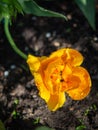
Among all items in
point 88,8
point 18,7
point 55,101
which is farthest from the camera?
point 88,8

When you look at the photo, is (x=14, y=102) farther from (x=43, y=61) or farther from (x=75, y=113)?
(x=43, y=61)

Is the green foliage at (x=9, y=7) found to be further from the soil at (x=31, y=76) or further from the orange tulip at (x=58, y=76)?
the soil at (x=31, y=76)

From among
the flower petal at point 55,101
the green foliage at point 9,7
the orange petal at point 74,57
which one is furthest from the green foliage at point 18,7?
the flower petal at point 55,101

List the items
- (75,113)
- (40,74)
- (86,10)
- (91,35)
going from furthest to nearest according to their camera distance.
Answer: (91,35), (86,10), (75,113), (40,74)

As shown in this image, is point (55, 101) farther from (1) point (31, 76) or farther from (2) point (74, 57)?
(1) point (31, 76)

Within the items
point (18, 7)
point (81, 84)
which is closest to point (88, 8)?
point (18, 7)

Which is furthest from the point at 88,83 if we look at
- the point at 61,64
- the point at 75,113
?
the point at 75,113
